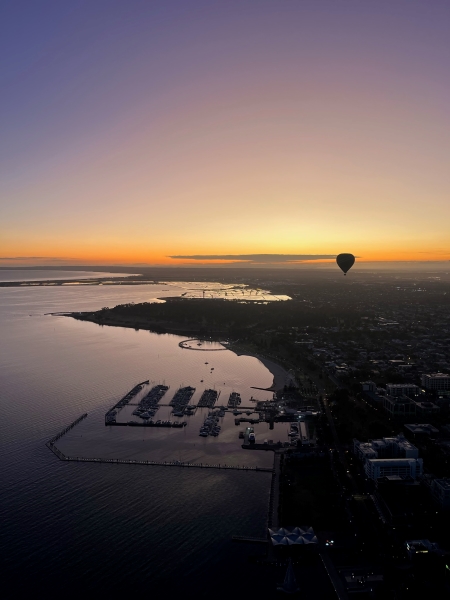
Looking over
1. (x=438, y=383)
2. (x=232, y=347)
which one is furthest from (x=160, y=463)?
(x=232, y=347)

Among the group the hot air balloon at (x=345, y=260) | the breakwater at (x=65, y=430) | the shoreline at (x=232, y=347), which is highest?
the hot air balloon at (x=345, y=260)

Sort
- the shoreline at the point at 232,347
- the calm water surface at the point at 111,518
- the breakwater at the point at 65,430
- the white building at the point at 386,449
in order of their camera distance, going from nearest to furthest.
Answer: the calm water surface at the point at 111,518, the white building at the point at 386,449, the breakwater at the point at 65,430, the shoreline at the point at 232,347

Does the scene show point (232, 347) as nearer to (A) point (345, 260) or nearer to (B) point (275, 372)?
(B) point (275, 372)

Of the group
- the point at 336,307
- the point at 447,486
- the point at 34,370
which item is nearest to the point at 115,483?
the point at 447,486

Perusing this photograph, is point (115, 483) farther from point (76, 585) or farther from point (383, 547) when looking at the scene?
point (383, 547)

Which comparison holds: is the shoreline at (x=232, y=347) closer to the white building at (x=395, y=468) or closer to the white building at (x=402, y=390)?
the white building at (x=402, y=390)

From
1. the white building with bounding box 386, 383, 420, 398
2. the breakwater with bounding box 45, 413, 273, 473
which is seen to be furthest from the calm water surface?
the white building with bounding box 386, 383, 420, 398

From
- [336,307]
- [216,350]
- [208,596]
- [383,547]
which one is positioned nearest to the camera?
[208,596]

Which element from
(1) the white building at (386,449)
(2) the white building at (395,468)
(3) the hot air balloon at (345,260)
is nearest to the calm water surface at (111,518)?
(2) the white building at (395,468)
